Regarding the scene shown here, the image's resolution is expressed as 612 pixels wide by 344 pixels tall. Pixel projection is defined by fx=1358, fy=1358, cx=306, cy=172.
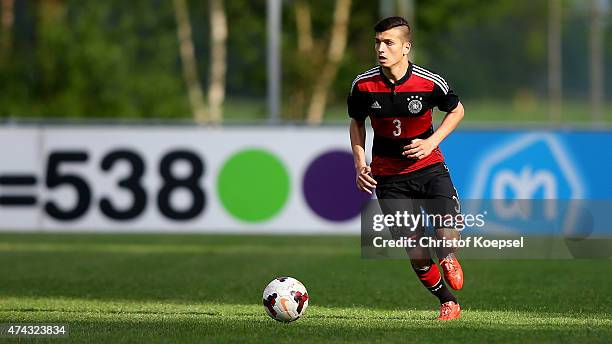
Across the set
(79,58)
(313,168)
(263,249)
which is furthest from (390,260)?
(79,58)

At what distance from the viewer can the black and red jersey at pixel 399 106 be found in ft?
33.1

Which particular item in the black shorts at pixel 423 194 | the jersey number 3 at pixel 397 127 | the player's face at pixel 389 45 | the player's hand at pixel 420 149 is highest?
the player's face at pixel 389 45

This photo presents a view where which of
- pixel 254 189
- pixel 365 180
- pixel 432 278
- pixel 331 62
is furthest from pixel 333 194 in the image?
pixel 331 62

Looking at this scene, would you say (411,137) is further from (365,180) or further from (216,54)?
(216,54)

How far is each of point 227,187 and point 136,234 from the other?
1.64 meters

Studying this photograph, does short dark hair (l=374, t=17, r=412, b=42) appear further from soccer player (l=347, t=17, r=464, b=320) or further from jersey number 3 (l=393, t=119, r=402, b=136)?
jersey number 3 (l=393, t=119, r=402, b=136)

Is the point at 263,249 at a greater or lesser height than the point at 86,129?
lesser

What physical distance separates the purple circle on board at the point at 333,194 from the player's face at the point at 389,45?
955 cm

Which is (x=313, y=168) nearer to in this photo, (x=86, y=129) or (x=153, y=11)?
(x=86, y=129)

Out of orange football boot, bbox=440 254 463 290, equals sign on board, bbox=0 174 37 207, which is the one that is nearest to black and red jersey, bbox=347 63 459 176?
orange football boot, bbox=440 254 463 290

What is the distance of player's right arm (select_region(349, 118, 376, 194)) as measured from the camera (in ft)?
32.2

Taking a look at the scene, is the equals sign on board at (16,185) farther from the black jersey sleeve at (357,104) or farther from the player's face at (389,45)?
the player's face at (389,45)

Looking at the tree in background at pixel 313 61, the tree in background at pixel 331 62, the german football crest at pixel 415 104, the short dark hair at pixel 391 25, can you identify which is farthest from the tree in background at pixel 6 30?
the short dark hair at pixel 391 25

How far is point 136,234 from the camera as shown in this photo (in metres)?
20.1
